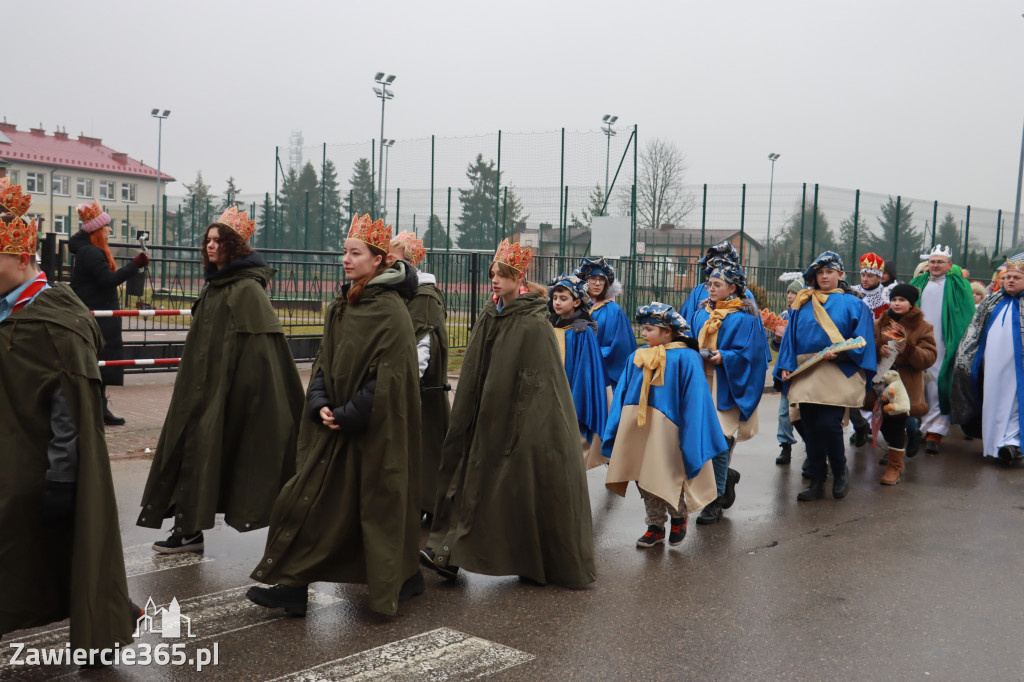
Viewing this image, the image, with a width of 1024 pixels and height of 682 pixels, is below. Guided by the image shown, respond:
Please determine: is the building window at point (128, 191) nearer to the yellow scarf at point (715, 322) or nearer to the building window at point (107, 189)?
the building window at point (107, 189)

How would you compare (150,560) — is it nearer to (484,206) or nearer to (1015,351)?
(1015,351)

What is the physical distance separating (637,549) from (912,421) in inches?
201

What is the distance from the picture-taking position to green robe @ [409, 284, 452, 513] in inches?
246

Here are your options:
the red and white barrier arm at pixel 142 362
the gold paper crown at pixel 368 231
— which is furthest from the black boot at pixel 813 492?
the red and white barrier arm at pixel 142 362

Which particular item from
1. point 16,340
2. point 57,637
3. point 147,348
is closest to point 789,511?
point 57,637

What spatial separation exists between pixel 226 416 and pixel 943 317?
346 inches

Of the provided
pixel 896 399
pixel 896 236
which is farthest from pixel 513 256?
pixel 896 236

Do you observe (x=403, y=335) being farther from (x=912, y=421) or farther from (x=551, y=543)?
(x=912, y=421)

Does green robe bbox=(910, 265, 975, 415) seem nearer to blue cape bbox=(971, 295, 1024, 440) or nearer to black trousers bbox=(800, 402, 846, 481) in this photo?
blue cape bbox=(971, 295, 1024, 440)

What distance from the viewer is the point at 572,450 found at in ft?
17.9

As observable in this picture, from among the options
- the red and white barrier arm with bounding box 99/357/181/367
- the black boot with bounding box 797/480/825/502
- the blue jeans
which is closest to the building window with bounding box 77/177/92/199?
the red and white barrier arm with bounding box 99/357/181/367

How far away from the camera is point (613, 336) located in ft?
27.0

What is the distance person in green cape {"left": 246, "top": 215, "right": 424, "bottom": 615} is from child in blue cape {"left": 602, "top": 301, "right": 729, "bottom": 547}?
6.39 feet

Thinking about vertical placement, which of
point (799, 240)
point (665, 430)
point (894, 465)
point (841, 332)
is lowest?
point (894, 465)
